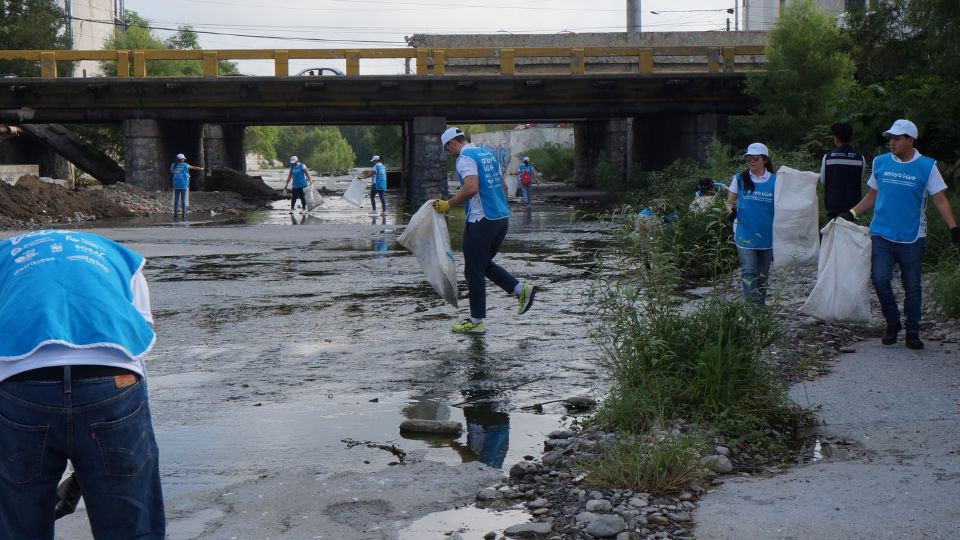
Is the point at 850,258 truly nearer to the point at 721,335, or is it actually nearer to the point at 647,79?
the point at 721,335

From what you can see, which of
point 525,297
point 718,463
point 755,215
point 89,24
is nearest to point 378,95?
point 525,297

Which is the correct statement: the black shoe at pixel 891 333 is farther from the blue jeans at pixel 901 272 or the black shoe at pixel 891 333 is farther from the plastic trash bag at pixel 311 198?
the plastic trash bag at pixel 311 198

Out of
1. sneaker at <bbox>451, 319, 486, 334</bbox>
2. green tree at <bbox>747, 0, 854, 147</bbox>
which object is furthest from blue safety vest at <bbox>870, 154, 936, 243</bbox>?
green tree at <bbox>747, 0, 854, 147</bbox>

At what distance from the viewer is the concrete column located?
3416 centimetres

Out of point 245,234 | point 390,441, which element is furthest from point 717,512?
point 245,234

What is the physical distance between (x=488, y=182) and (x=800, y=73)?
78.0 ft

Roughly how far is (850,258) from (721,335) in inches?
112

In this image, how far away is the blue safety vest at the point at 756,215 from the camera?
29.3ft

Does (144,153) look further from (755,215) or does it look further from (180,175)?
(755,215)

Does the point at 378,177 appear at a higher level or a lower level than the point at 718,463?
higher

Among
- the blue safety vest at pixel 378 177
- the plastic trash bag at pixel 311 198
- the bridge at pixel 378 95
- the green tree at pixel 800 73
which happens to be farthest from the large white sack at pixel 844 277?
the bridge at pixel 378 95

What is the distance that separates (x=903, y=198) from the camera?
795 cm

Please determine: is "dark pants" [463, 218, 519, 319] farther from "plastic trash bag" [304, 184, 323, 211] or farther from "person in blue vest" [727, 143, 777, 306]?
"plastic trash bag" [304, 184, 323, 211]

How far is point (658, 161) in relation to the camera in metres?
38.8
